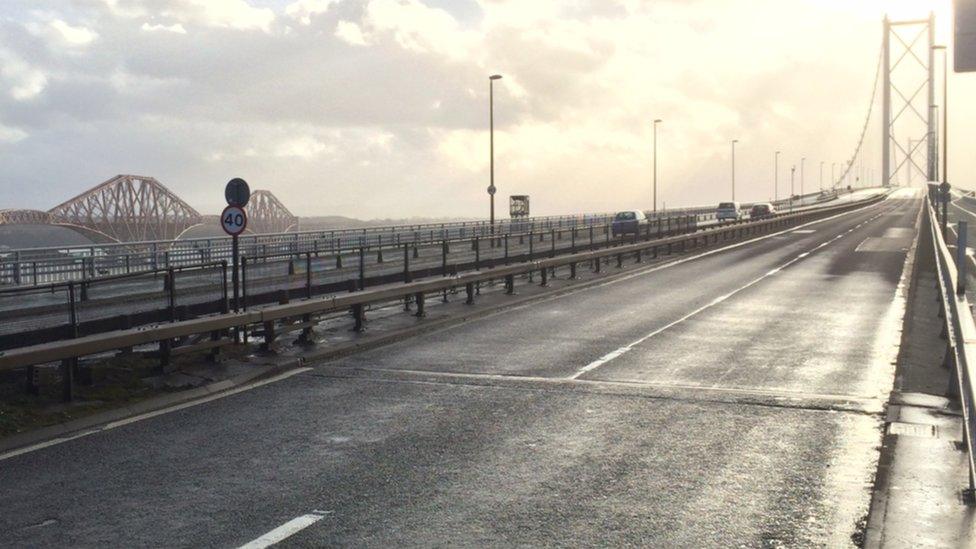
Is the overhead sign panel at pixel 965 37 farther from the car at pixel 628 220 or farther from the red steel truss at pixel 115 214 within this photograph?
the red steel truss at pixel 115 214

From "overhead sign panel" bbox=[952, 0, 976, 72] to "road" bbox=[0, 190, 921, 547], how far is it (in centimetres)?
796

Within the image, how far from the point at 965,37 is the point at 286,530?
19075 millimetres

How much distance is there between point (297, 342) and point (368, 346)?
1103 mm

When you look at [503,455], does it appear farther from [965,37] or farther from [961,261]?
[965,37]

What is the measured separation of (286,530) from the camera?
616 centimetres

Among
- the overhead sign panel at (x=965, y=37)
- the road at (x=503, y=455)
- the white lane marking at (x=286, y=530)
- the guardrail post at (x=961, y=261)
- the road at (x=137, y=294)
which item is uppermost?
the overhead sign panel at (x=965, y=37)

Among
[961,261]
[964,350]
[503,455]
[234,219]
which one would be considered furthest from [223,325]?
[961,261]

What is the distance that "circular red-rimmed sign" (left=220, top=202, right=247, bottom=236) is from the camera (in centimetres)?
1547

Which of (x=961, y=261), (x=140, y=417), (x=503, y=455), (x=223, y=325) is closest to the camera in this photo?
(x=503, y=455)

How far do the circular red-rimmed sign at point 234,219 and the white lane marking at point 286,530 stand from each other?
9.58m

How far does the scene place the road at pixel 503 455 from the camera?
628 centimetres

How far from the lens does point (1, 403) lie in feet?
32.9

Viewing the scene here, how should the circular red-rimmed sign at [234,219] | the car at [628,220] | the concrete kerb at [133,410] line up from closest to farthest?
the concrete kerb at [133,410]
the circular red-rimmed sign at [234,219]
the car at [628,220]

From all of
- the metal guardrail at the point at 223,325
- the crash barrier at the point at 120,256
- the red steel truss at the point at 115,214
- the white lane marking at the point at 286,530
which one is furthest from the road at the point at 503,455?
the red steel truss at the point at 115,214
